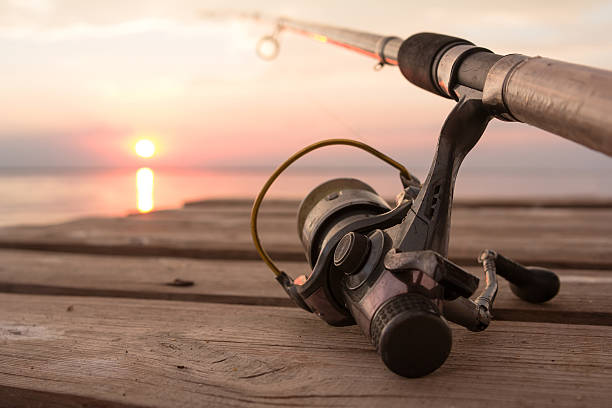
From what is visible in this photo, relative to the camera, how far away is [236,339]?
118 cm

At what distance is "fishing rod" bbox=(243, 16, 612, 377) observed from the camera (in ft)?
2.41

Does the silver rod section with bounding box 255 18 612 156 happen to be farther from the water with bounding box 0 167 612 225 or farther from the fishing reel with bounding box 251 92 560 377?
the water with bounding box 0 167 612 225

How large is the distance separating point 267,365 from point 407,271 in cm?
35

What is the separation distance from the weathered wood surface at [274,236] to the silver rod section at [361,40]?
84cm

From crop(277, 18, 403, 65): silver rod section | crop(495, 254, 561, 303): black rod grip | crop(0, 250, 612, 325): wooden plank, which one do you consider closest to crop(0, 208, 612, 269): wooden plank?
crop(0, 250, 612, 325): wooden plank

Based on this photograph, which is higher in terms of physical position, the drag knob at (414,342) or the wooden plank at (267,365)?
the drag knob at (414,342)

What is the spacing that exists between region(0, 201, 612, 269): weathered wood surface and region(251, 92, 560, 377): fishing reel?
773mm

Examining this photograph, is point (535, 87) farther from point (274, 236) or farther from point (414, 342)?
point (274, 236)

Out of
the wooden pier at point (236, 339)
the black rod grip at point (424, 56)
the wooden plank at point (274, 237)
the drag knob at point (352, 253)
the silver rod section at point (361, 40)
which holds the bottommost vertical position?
the wooden plank at point (274, 237)

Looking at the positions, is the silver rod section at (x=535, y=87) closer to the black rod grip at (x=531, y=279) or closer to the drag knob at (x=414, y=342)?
the drag knob at (x=414, y=342)

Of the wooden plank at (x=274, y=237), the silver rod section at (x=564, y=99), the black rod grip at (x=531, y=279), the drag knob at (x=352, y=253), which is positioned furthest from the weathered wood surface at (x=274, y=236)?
the silver rod section at (x=564, y=99)

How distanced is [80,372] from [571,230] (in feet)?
8.09

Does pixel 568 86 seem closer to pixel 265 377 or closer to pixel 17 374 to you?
pixel 265 377

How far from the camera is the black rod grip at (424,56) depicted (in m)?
1.34
